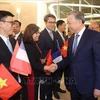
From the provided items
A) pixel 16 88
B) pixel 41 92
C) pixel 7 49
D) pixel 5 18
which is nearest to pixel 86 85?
pixel 16 88

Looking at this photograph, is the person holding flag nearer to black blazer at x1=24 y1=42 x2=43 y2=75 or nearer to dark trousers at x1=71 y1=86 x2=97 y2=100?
black blazer at x1=24 y1=42 x2=43 y2=75

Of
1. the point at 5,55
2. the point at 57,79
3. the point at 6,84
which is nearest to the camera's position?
the point at 6,84

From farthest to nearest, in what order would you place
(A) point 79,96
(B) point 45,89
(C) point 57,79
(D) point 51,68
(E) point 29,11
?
(E) point 29,11, (C) point 57,79, (B) point 45,89, (D) point 51,68, (A) point 79,96

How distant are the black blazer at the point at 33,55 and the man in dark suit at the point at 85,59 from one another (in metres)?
0.56

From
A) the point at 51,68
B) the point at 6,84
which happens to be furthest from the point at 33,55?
the point at 6,84

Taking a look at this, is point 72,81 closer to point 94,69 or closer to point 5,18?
point 94,69

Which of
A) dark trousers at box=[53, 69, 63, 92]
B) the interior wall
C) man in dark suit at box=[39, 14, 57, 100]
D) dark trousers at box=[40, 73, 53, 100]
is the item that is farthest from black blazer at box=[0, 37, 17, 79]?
the interior wall

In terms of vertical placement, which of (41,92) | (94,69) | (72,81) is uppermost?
(94,69)

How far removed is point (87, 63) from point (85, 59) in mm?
51

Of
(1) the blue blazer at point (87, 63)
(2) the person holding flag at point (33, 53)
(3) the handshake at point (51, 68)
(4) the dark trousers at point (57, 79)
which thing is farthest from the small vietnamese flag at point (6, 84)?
(4) the dark trousers at point (57, 79)

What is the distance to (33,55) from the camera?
2.79 meters

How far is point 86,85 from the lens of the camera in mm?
2387

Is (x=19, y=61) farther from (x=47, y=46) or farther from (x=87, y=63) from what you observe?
(x=47, y=46)

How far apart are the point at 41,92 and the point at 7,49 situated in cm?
158
